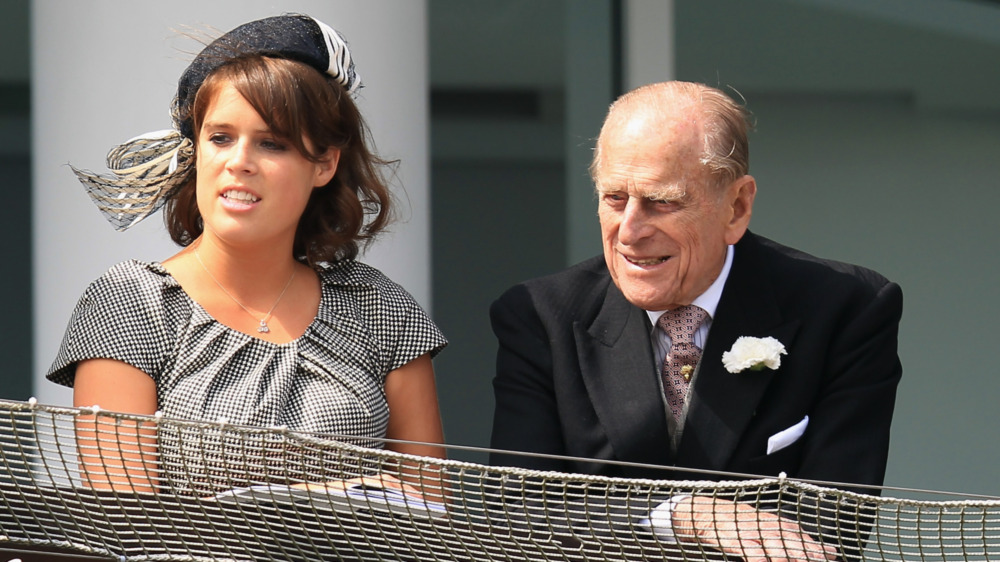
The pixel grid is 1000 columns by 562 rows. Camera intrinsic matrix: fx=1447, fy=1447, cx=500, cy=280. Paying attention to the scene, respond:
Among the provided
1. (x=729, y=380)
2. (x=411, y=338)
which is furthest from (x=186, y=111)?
(x=729, y=380)

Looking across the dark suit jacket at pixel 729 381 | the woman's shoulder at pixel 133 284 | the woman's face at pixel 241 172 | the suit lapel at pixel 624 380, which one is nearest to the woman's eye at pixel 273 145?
the woman's face at pixel 241 172

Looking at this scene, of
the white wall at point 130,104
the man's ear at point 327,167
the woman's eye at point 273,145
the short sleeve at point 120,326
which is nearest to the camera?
the short sleeve at point 120,326

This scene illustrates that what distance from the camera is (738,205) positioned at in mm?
2582

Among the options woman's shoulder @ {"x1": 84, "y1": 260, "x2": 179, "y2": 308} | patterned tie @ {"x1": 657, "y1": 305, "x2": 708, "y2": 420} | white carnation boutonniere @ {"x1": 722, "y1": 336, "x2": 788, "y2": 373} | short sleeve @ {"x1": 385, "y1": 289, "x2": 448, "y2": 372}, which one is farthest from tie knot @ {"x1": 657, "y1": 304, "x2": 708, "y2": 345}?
woman's shoulder @ {"x1": 84, "y1": 260, "x2": 179, "y2": 308}

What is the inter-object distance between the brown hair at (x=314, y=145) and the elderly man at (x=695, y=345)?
0.41 meters

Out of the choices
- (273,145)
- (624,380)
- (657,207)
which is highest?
(273,145)

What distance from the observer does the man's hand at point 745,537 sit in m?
1.80

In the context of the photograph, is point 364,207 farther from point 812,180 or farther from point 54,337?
point 812,180

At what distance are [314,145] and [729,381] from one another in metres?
0.84

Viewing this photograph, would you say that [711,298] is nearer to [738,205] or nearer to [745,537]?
[738,205]

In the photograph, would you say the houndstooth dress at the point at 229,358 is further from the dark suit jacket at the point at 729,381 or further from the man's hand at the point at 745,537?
the man's hand at the point at 745,537

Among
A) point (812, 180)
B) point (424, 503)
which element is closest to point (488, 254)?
point (812, 180)

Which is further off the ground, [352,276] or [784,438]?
[352,276]

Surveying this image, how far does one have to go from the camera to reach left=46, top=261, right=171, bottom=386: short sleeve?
2.42 m
